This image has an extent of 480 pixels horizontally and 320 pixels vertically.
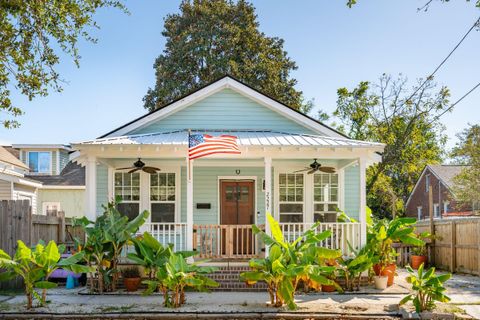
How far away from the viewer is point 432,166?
39.8 metres

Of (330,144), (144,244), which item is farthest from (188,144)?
(330,144)

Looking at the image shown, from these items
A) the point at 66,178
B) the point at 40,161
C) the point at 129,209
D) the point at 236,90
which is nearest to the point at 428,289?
the point at 236,90

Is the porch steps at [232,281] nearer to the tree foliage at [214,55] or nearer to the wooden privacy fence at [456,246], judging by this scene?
the wooden privacy fence at [456,246]

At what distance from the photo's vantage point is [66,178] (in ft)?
89.9

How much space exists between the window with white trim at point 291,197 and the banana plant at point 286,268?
4.66 meters

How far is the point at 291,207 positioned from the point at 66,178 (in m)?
15.8

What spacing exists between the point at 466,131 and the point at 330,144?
18712 mm

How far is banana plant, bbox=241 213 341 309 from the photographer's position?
947cm

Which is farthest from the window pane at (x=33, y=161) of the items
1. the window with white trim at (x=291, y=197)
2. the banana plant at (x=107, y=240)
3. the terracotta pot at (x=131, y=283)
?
the terracotta pot at (x=131, y=283)

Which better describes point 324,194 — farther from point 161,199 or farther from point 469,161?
point 469,161

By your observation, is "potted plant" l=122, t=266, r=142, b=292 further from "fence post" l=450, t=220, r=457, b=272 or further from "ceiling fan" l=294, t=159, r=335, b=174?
"fence post" l=450, t=220, r=457, b=272

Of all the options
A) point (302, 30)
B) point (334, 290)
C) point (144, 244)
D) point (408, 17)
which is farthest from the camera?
point (302, 30)

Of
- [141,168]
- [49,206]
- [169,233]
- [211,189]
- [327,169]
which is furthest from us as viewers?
[49,206]

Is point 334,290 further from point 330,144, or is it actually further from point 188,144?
point 188,144
